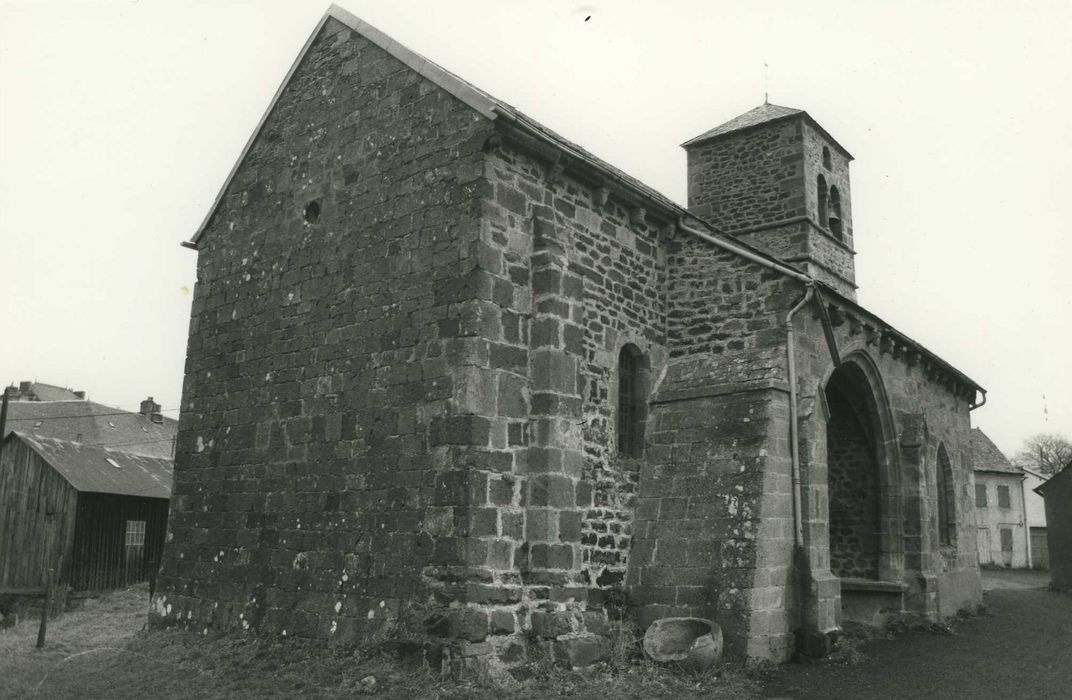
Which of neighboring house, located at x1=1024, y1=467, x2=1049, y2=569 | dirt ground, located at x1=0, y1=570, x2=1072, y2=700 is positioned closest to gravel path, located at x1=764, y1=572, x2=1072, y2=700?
dirt ground, located at x1=0, y1=570, x2=1072, y2=700

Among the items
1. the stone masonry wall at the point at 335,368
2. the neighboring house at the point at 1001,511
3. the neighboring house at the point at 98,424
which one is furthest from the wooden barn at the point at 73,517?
the neighboring house at the point at 1001,511

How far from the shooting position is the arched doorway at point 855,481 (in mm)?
15008

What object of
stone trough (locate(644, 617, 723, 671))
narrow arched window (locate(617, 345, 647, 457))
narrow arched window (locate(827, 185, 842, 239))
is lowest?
stone trough (locate(644, 617, 723, 671))

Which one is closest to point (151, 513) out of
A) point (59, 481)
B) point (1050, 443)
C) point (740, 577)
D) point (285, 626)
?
point (59, 481)

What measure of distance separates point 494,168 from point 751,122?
1201 centimetres

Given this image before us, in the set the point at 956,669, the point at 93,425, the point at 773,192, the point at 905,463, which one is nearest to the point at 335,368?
the point at 956,669

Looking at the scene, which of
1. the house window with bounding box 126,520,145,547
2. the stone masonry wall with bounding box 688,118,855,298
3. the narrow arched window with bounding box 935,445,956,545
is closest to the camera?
the narrow arched window with bounding box 935,445,956,545

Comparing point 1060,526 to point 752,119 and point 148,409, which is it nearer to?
point 752,119

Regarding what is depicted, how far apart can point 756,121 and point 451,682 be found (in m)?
15.6

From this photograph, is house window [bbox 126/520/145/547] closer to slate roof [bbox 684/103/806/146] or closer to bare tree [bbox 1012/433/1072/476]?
slate roof [bbox 684/103/806/146]

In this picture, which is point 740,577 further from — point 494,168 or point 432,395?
point 494,168

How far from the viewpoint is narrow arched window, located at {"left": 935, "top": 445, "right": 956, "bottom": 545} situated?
57.6ft

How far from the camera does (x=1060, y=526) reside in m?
30.4

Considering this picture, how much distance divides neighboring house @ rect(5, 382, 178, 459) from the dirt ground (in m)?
20.6
